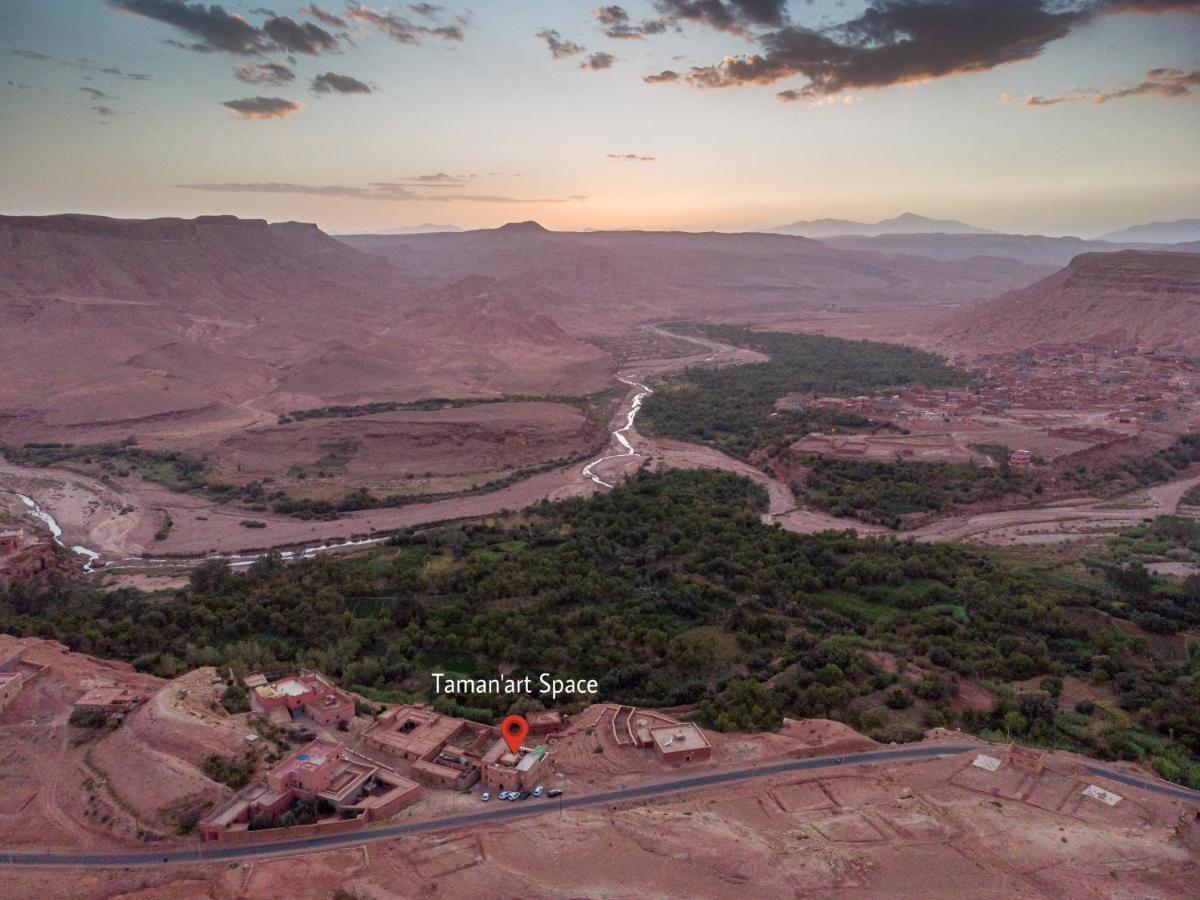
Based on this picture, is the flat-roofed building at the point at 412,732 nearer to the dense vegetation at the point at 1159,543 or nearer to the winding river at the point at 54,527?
the winding river at the point at 54,527

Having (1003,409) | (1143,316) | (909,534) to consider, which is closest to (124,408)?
(909,534)

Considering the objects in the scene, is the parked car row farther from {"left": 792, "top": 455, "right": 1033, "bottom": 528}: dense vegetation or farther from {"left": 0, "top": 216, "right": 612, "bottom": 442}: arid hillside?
{"left": 0, "top": 216, "right": 612, "bottom": 442}: arid hillside

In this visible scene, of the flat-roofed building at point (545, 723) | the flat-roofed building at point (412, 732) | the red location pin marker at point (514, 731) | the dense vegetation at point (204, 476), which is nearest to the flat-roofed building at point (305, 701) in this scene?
the flat-roofed building at point (412, 732)

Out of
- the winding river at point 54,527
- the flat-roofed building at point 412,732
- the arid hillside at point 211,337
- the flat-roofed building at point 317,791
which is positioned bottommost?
the winding river at point 54,527

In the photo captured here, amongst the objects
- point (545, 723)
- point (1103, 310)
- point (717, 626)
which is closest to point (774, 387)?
point (1103, 310)

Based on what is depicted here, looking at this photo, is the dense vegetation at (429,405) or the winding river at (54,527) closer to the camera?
the winding river at (54,527)

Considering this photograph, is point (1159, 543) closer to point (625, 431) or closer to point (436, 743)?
point (436, 743)

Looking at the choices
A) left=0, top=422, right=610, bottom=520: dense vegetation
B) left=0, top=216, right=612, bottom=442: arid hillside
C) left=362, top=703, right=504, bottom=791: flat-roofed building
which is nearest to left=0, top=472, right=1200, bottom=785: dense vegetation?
left=362, top=703, right=504, bottom=791: flat-roofed building
